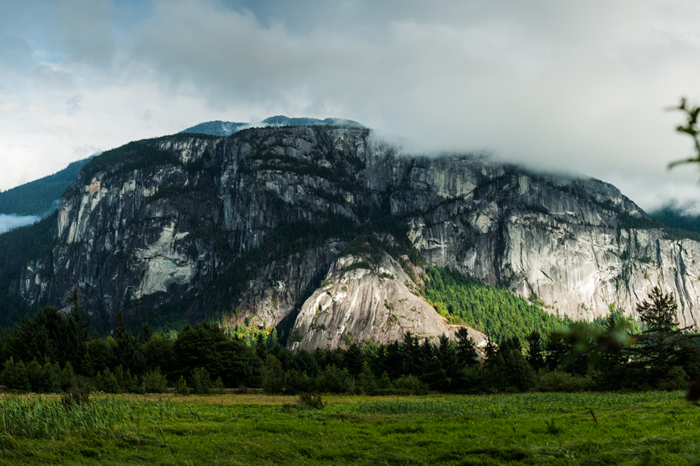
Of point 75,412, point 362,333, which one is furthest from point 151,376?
point 362,333

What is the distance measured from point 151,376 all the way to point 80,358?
21440 mm

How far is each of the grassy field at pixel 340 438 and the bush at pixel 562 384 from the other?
2409cm

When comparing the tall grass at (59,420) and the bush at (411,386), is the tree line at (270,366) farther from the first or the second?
the tall grass at (59,420)

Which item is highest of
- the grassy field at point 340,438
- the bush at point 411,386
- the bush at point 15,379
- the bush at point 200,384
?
the grassy field at point 340,438

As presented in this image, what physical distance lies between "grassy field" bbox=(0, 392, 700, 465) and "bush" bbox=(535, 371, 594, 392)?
24087mm

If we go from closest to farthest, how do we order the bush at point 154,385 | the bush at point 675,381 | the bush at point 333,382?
the bush at point 675,381 → the bush at point 154,385 → the bush at point 333,382

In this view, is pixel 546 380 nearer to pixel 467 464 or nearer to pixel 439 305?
pixel 467 464

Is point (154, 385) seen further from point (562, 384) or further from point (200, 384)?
point (562, 384)

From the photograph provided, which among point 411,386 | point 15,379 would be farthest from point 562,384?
point 15,379

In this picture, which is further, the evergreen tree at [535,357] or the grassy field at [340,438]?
the evergreen tree at [535,357]

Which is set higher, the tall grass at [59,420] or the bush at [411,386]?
the tall grass at [59,420]

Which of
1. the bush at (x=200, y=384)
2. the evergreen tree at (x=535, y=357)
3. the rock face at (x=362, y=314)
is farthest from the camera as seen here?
the rock face at (x=362, y=314)

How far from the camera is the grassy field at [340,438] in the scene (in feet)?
48.1

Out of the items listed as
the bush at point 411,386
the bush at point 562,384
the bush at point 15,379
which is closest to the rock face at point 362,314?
the bush at point 411,386
